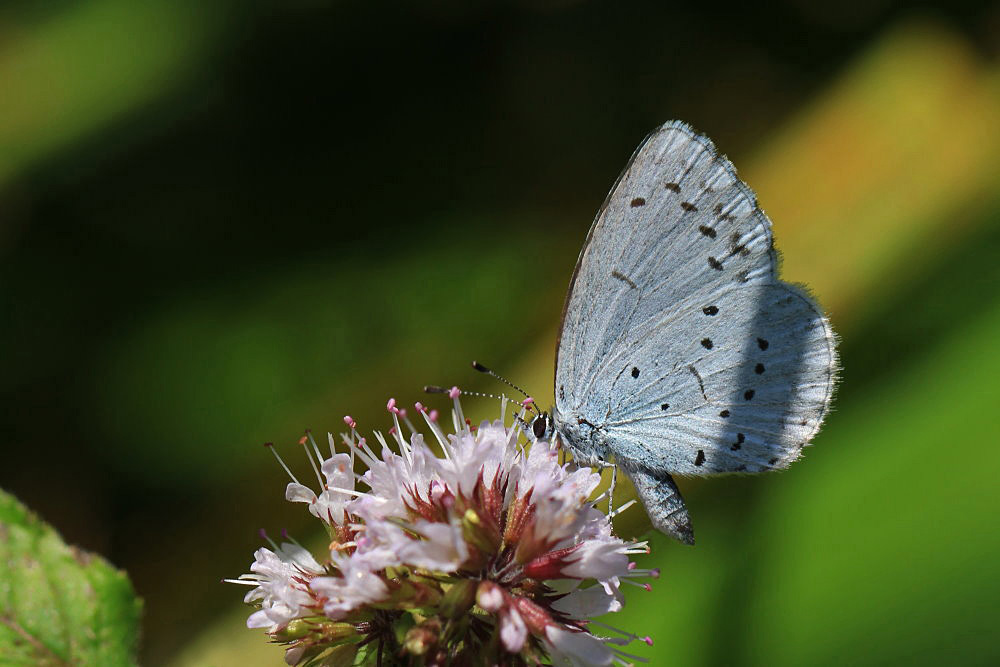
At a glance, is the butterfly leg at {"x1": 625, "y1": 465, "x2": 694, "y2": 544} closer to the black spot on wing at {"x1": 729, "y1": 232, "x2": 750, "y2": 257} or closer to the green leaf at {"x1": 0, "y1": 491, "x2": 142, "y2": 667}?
the black spot on wing at {"x1": 729, "y1": 232, "x2": 750, "y2": 257}

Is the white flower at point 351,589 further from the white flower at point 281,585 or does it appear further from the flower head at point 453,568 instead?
the white flower at point 281,585

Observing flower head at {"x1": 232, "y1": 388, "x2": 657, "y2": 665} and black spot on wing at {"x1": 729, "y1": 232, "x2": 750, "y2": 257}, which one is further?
black spot on wing at {"x1": 729, "y1": 232, "x2": 750, "y2": 257}

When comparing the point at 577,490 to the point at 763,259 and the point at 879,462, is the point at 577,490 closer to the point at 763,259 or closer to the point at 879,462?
the point at 763,259

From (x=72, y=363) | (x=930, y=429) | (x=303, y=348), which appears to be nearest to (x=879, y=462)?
(x=930, y=429)

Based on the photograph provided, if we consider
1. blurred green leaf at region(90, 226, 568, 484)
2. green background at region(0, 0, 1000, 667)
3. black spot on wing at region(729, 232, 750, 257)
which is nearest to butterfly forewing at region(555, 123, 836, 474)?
black spot on wing at region(729, 232, 750, 257)

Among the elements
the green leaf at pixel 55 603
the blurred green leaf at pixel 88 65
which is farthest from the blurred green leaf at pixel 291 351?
the green leaf at pixel 55 603

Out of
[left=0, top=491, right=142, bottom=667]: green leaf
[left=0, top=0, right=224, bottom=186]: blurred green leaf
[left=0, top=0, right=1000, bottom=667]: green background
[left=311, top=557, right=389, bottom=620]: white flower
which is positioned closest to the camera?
[left=311, top=557, right=389, bottom=620]: white flower

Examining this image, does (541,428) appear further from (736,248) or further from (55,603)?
(55,603)

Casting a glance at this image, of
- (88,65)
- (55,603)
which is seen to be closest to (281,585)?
(55,603)

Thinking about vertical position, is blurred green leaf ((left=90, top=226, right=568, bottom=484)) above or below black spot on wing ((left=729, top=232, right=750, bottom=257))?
above
